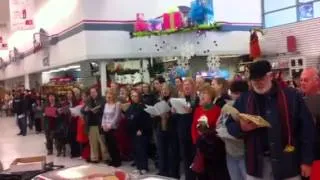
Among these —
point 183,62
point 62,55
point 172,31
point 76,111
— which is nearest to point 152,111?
point 76,111

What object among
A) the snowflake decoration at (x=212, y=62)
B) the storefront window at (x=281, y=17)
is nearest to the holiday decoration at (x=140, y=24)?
the snowflake decoration at (x=212, y=62)

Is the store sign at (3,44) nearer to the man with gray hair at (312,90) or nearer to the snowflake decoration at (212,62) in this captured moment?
the snowflake decoration at (212,62)

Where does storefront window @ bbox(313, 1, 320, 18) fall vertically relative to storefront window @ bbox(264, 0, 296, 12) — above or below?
below

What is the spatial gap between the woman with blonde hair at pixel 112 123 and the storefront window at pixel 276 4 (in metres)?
7.65

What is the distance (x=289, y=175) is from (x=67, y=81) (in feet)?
45.8

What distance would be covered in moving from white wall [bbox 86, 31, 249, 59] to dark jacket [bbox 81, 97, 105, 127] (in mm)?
3220

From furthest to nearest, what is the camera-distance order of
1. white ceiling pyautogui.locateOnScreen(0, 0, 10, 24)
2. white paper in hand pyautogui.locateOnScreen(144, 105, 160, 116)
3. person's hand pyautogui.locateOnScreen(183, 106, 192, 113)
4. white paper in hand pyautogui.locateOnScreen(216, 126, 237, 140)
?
1. white ceiling pyautogui.locateOnScreen(0, 0, 10, 24)
2. white paper in hand pyautogui.locateOnScreen(144, 105, 160, 116)
3. person's hand pyautogui.locateOnScreen(183, 106, 192, 113)
4. white paper in hand pyautogui.locateOnScreen(216, 126, 237, 140)

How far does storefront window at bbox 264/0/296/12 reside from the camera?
556 inches

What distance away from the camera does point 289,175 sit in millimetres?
3268

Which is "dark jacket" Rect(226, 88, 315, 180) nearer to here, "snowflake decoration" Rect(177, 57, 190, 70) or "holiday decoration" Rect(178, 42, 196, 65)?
"snowflake decoration" Rect(177, 57, 190, 70)

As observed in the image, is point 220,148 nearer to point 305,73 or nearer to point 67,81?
point 305,73

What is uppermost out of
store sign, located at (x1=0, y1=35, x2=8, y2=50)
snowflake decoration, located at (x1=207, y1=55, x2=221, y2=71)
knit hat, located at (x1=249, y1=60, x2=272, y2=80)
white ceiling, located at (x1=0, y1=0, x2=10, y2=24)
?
white ceiling, located at (x1=0, y1=0, x2=10, y2=24)

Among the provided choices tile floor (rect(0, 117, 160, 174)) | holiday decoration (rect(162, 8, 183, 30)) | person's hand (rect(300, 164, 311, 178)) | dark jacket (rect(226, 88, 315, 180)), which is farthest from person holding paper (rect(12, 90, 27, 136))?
person's hand (rect(300, 164, 311, 178))

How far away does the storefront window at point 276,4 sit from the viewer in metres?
14.1
